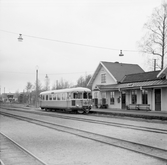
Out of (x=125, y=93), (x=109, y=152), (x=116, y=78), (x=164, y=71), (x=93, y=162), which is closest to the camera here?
(x=93, y=162)

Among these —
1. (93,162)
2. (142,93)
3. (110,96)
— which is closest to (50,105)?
(110,96)

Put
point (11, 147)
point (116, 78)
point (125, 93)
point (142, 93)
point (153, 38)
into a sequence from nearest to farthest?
point (11, 147) → point (142, 93) → point (125, 93) → point (116, 78) → point (153, 38)

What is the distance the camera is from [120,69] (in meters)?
A: 39.6

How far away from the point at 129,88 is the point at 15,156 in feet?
76.6

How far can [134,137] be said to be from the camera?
11.4 m

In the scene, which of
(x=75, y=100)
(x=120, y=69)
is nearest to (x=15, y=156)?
(x=75, y=100)

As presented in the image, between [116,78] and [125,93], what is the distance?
3.50 metres

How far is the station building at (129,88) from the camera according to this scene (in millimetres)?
27297

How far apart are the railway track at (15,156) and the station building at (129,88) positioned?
1859 cm

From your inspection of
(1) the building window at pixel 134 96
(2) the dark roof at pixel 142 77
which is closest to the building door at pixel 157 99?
(2) the dark roof at pixel 142 77

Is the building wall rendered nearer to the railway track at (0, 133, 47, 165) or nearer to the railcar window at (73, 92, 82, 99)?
the railcar window at (73, 92, 82, 99)

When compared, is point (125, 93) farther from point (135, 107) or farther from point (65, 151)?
point (65, 151)

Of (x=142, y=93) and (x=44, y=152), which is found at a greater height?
(x=142, y=93)

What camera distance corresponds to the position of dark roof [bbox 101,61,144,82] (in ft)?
121
